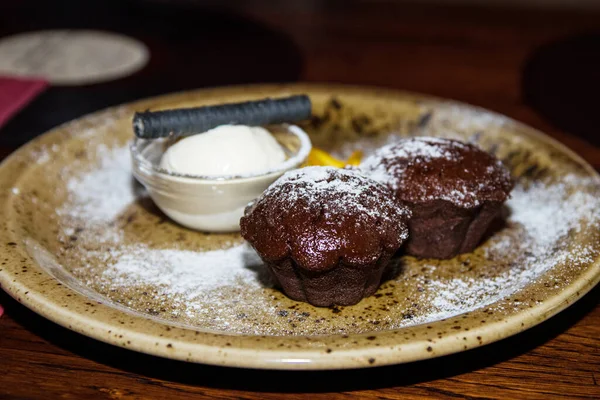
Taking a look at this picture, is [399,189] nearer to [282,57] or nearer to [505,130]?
[505,130]

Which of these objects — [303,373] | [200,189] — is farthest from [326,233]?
[200,189]

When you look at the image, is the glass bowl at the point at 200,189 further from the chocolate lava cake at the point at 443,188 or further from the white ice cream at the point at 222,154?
the chocolate lava cake at the point at 443,188

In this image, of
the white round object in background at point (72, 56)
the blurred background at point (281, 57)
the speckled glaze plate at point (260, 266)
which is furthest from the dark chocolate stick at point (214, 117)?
the white round object in background at point (72, 56)

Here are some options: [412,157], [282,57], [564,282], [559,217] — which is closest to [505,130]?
[559,217]

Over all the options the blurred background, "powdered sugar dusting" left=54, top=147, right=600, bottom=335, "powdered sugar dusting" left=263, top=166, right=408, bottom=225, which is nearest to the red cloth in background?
the blurred background

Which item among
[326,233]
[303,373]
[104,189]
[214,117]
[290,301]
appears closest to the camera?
[303,373]

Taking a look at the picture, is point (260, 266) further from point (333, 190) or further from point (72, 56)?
point (72, 56)

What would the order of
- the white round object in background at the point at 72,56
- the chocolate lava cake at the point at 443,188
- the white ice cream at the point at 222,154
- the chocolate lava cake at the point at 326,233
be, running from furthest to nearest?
the white round object in background at the point at 72,56
the white ice cream at the point at 222,154
the chocolate lava cake at the point at 443,188
the chocolate lava cake at the point at 326,233
